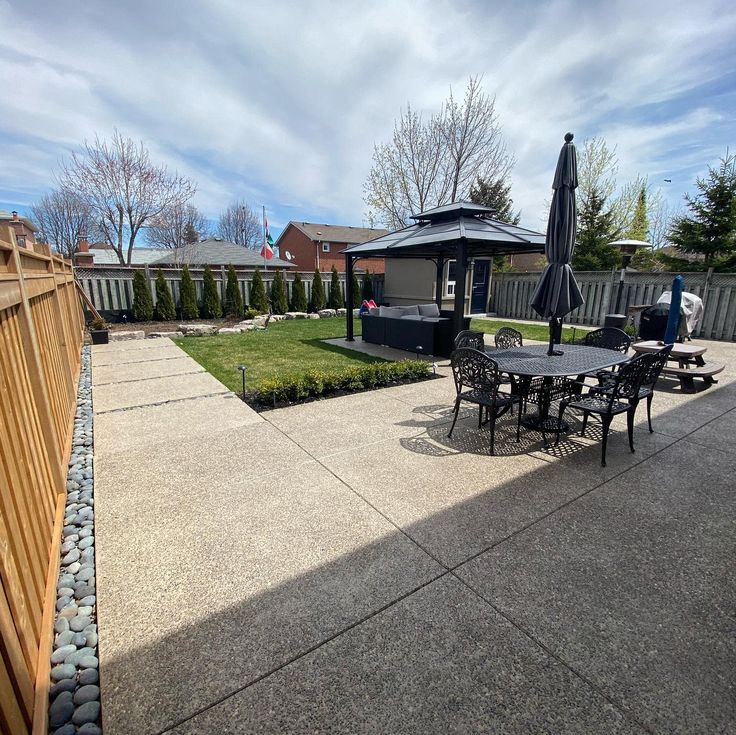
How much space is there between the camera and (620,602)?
1976 mm

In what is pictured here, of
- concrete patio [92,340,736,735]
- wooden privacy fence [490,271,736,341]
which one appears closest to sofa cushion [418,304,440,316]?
wooden privacy fence [490,271,736,341]

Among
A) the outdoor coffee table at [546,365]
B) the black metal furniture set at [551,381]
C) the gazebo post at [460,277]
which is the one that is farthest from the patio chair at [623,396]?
the gazebo post at [460,277]

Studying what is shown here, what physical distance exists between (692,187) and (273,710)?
19113mm

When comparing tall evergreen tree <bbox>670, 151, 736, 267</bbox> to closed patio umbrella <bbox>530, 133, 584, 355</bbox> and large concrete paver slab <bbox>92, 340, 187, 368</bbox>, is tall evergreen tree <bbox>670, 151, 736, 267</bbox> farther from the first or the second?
large concrete paver slab <bbox>92, 340, 187, 368</bbox>

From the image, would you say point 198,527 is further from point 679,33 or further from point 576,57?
point 576,57

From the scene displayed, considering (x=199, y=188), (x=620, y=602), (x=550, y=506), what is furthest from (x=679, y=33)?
(x=199, y=188)

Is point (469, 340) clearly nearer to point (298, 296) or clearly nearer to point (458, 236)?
point (458, 236)

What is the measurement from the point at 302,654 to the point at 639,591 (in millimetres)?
1799

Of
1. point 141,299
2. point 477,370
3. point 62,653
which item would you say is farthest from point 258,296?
point 62,653

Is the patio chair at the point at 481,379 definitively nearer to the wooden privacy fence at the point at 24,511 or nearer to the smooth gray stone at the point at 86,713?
the smooth gray stone at the point at 86,713

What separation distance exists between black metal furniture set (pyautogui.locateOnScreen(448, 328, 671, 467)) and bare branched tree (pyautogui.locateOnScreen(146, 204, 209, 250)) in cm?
2325

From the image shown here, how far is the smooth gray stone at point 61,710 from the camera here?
1435mm

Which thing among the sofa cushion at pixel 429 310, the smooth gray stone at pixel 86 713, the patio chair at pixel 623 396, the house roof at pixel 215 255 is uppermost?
the house roof at pixel 215 255

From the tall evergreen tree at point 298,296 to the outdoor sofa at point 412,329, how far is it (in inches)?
255
